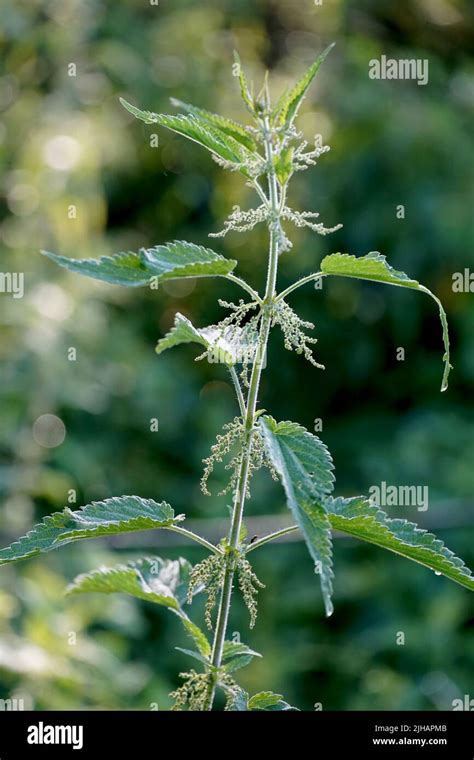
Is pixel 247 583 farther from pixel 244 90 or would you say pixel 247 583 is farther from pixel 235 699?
pixel 244 90

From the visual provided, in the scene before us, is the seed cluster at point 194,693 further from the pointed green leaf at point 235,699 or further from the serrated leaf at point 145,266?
the serrated leaf at point 145,266

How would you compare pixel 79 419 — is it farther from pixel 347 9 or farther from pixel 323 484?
pixel 323 484

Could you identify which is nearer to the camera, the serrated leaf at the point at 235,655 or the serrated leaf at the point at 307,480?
the serrated leaf at the point at 307,480

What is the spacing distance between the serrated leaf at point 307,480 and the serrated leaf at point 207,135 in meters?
0.13

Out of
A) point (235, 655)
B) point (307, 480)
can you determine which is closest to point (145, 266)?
point (307, 480)

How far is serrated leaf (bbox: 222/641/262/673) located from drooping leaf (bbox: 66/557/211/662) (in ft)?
0.04

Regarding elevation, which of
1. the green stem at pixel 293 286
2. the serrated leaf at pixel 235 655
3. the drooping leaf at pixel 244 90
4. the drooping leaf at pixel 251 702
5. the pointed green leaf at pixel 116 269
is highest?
the drooping leaf at pixel 244 90

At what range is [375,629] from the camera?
2361 millimetres

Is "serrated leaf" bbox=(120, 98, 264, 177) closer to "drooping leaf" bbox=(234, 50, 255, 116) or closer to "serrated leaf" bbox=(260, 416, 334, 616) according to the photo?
"drooping leaf" bbox=(234, 50, 255, 116)

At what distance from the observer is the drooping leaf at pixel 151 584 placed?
467 mm

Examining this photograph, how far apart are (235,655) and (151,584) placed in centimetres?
6

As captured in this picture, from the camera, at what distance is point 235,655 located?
522 millimetres

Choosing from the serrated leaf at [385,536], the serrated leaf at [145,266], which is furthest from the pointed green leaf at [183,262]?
the serrated leaf at [385,536]
